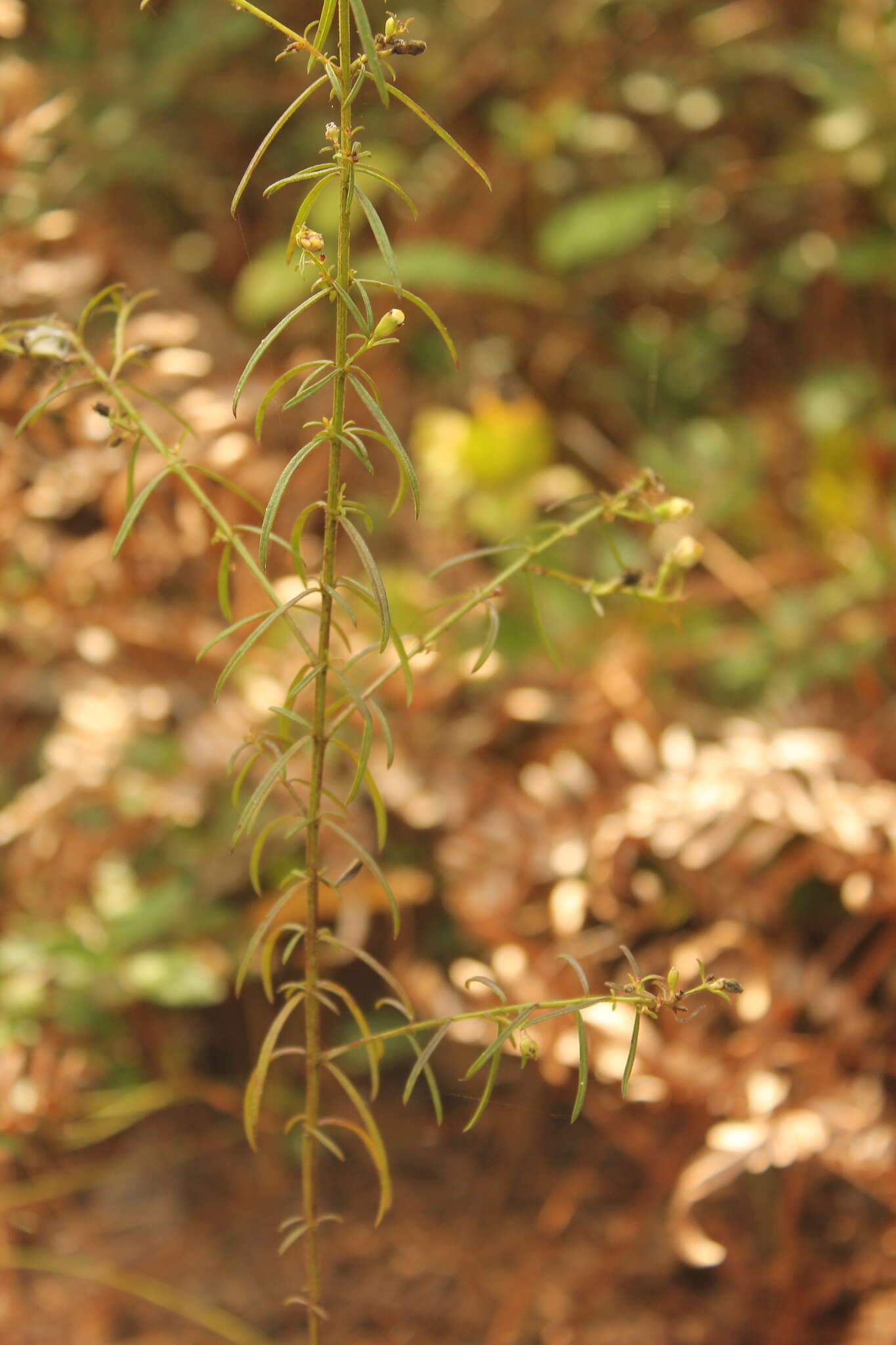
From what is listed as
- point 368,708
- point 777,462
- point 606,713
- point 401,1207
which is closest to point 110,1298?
A: point 401,1207

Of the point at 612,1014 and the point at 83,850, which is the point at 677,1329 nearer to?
the point at 612,1014

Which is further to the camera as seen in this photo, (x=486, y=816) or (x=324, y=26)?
(x=486, y=816)

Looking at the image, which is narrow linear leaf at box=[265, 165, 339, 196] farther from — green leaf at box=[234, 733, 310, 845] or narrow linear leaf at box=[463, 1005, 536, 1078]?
narrow linear leaf at box=[463, 1005, 536, 1078]

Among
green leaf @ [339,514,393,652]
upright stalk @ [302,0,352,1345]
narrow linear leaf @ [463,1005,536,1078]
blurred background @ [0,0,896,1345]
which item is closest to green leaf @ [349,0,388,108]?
upright stalk @ [302,0,352,1345]

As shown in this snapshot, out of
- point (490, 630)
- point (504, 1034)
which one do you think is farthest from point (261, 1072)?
point (490, 630)

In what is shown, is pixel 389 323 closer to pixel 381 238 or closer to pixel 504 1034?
pixel 381 238

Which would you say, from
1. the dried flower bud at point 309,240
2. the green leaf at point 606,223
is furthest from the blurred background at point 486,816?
the dried flower bud at point 309,240
